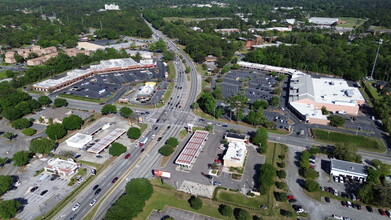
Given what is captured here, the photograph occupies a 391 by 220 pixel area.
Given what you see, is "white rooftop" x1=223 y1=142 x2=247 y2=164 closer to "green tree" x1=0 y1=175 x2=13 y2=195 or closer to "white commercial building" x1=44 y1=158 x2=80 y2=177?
"white commercial building" x1=44 y1=158 x2=80 y2=177

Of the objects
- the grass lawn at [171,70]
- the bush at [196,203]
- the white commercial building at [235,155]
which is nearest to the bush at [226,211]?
the bush at [196,203]

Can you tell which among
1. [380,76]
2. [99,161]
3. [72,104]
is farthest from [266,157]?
[380,76]

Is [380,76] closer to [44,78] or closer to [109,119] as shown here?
[109,119]

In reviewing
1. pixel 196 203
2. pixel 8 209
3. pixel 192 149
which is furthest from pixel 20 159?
pixel 196 203

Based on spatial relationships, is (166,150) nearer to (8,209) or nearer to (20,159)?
(8,209)

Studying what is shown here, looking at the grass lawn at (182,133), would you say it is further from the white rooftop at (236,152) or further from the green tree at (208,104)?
the white rooftop at (236,152)

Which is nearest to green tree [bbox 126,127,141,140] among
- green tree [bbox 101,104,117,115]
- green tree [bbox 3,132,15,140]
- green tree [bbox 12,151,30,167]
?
green tree [bbox 101,104,117,115]

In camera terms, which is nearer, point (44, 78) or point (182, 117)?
point (182, 117)
